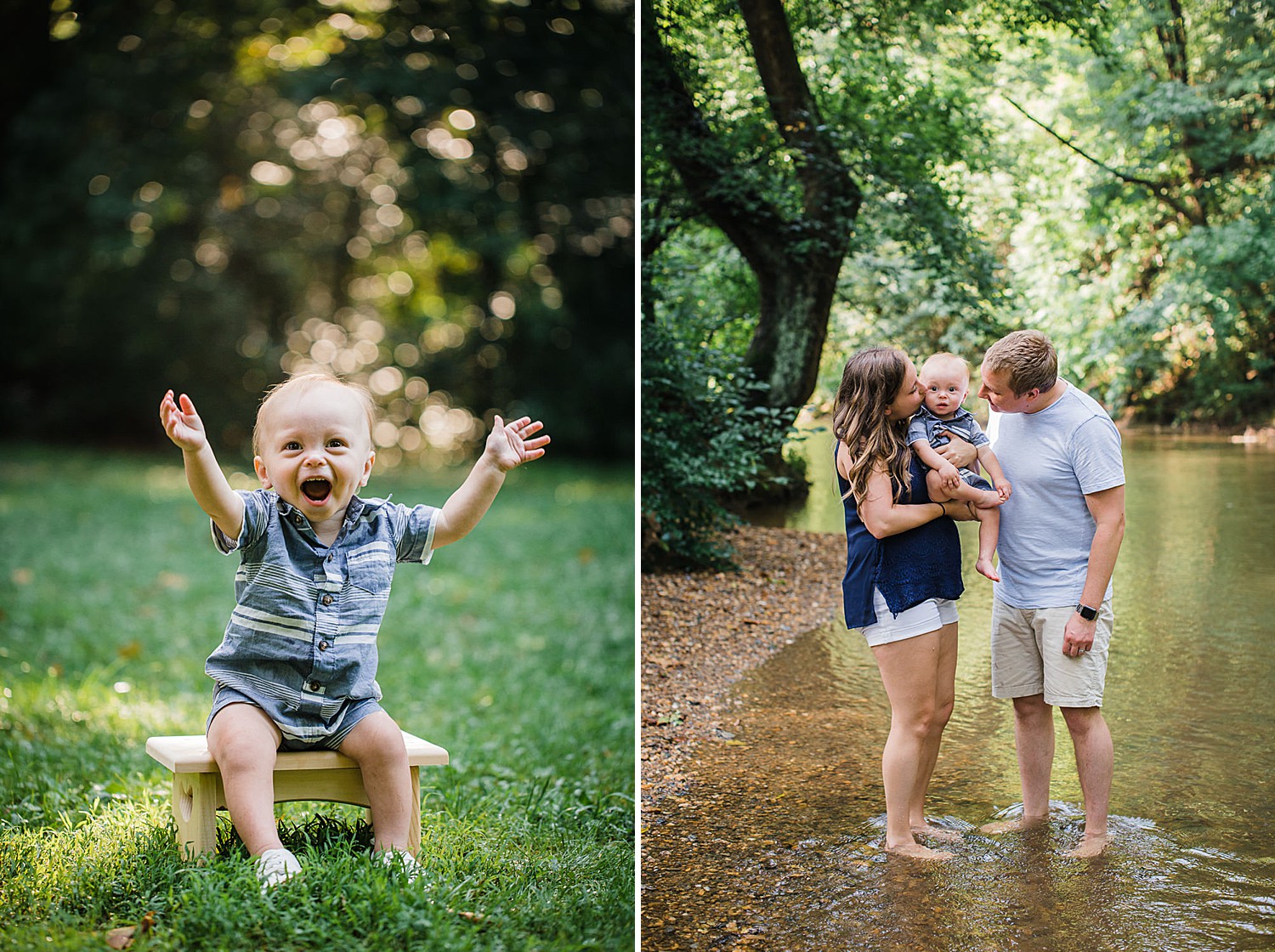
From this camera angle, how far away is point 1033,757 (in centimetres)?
238

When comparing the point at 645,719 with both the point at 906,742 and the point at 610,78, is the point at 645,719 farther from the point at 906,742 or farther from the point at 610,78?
the point at 610,78

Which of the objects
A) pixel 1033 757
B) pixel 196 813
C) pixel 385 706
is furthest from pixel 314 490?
pixel 385 706

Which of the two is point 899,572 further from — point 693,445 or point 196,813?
point 196,813

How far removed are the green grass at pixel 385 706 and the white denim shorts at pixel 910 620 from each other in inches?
28.8

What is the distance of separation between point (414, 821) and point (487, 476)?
2.22ft

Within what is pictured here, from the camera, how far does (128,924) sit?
2006mm

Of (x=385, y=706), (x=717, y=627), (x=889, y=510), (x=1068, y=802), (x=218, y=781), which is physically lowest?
(x=385, y=706)

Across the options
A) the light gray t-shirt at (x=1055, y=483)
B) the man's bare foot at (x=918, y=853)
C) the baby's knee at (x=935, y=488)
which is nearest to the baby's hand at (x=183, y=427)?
the baby's knee at (x=935, y=488)

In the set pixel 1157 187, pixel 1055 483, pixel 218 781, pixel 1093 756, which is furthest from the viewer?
pixel 1157 187

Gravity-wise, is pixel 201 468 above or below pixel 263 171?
below

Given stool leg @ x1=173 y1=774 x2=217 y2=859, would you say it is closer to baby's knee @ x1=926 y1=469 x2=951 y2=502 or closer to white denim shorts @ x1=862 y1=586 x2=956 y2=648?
white denim shorts @ x1=862 y1=586 x2=956 y2=648

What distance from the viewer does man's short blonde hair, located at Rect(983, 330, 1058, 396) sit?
2.27 meters

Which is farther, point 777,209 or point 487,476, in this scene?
point 777,209

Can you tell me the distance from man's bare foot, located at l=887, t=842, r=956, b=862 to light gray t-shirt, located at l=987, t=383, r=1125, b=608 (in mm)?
545
